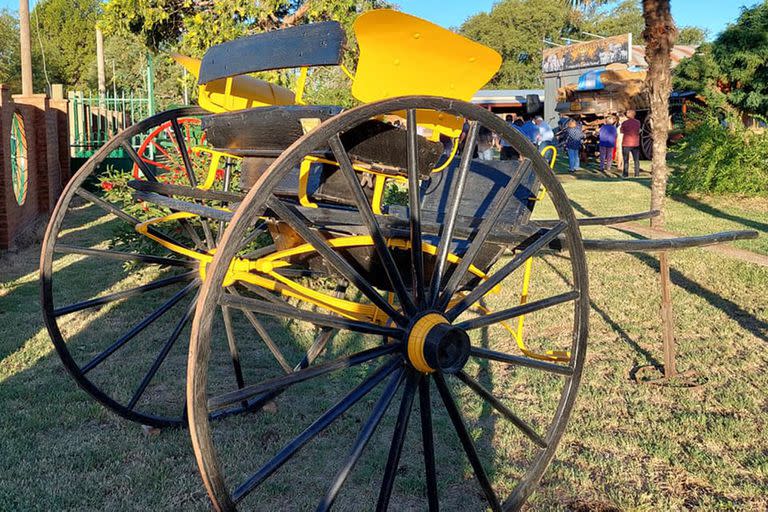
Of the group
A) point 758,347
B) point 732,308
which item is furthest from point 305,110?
point 732,308

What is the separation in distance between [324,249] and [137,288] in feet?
5.41

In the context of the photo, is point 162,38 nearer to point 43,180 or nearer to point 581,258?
point 43,180

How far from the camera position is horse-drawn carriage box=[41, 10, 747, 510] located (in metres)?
2.26

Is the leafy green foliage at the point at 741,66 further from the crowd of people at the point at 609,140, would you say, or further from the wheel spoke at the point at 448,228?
the wheel spoke at the point at 448,228

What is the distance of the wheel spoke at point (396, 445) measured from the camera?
2.31 m

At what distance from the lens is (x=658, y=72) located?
32.7 ft

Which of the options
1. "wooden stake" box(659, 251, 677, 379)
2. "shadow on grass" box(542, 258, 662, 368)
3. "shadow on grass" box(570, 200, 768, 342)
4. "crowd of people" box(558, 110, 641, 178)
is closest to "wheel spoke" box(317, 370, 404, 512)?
"wooden stake" box(659, 251, 677, 379)

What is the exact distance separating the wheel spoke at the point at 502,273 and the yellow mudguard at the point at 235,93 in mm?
1653

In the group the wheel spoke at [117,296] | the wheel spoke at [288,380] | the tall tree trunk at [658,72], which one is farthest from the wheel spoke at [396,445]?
the tall tree trunk at [658,72]

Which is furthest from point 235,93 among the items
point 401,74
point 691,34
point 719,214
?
point 691,34

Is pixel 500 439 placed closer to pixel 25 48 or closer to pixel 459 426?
pixel 459 426

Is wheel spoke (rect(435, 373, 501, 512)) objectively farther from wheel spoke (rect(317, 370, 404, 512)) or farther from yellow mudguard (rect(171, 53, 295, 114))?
yellow mudguard (rect(171, 53, 295, 114))

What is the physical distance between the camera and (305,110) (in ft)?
8.46

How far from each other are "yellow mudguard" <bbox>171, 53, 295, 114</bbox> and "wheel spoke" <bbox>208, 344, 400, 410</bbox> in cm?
168
